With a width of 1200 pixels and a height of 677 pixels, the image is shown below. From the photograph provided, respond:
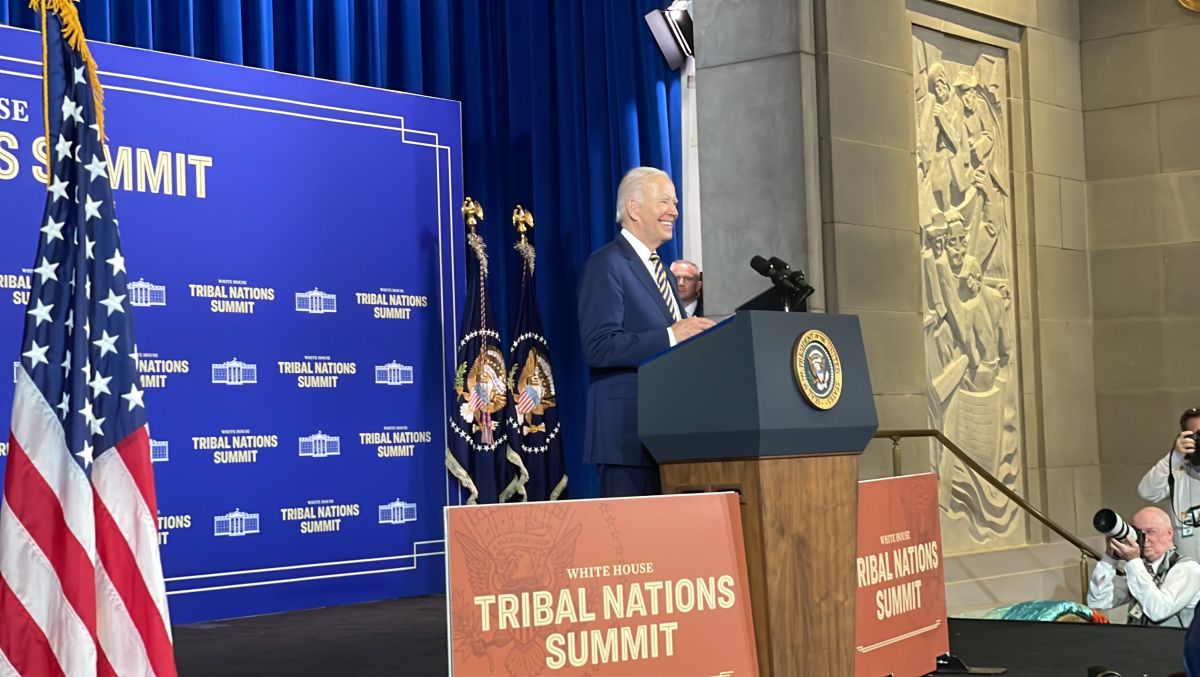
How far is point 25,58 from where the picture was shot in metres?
6.70

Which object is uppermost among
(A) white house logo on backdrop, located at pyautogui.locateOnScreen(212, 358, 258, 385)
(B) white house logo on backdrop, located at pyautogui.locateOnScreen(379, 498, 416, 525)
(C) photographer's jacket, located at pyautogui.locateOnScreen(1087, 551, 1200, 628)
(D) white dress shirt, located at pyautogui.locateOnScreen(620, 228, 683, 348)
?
(D) white dress shirt, located at pyautogui.locateOnScreen(620, 228, 683, 348)

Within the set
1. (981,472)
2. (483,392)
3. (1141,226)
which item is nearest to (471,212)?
(483,392)

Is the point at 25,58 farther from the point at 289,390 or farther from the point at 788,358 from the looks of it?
the point at 788,358

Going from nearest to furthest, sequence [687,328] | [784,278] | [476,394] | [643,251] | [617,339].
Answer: [784,278], [687,328], [617,339], [643,251], [476,394]

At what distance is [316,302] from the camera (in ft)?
25.8

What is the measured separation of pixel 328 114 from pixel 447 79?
1419 millimetres

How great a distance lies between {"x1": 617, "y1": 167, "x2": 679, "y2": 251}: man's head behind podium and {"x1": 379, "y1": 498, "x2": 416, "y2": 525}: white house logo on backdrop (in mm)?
4141

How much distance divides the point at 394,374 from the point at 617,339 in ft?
14.2

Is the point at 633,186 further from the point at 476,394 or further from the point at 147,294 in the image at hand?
the point at 476,394

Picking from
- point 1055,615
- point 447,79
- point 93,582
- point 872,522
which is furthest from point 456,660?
point 447,79

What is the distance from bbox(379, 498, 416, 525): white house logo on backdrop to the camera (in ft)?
26.6

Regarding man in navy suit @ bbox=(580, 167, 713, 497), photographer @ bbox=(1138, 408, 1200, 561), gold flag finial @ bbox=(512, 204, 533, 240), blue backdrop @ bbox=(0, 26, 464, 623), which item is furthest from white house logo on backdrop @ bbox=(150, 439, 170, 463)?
photographer @ bbox=(1138, 408, 1200, 561)

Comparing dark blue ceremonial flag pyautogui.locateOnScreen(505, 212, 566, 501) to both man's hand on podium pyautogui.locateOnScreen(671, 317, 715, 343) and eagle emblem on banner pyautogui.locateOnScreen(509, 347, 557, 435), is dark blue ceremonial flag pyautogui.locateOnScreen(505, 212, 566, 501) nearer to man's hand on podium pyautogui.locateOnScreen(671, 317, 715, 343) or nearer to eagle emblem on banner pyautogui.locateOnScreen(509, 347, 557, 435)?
eagle emblem on banner pyautogui.locateOnScreen(509, 347, 557, 435)

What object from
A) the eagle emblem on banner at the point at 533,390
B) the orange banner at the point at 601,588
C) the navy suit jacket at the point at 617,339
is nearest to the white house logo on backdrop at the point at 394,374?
the eagle emblem on banner at the point at 533,390
